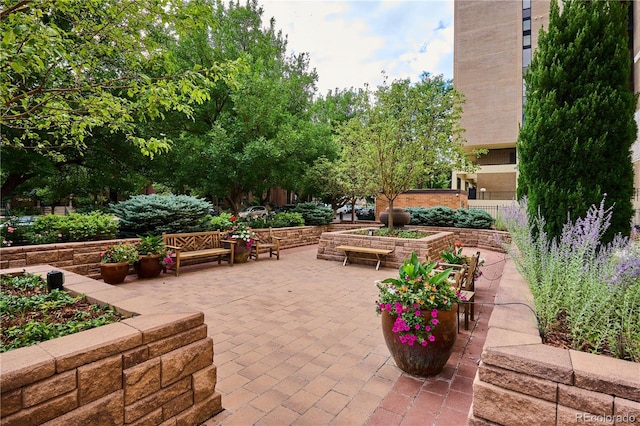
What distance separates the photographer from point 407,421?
2318 millimetres

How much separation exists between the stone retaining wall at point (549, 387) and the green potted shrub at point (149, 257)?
21.7 ft

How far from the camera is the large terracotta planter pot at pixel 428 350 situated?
2863 mm

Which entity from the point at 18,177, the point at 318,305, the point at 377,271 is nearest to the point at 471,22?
the point at 377,271

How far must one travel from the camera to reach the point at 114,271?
6.10 metres

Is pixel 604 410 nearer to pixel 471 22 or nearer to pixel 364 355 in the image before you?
pixel 364 355

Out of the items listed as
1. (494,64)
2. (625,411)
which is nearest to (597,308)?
(625,411)

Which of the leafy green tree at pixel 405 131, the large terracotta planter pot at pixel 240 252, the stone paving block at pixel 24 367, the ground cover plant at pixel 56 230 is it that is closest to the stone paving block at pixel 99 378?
the stone paving block at pixel 24 367

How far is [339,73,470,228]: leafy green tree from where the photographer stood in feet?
29.5

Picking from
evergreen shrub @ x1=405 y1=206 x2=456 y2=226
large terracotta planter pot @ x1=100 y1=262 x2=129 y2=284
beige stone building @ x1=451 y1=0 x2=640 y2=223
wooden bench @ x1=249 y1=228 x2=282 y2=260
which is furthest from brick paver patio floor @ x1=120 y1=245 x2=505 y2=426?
beige stone building @ x1=451 y1=0 x2=640 y2=223

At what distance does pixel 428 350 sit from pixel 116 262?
606 cm

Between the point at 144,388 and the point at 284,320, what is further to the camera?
the point at 284,320

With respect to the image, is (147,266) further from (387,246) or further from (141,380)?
(387,246)

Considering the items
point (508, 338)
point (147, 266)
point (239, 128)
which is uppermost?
point (239, 128)

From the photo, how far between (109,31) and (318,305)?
182 inches
